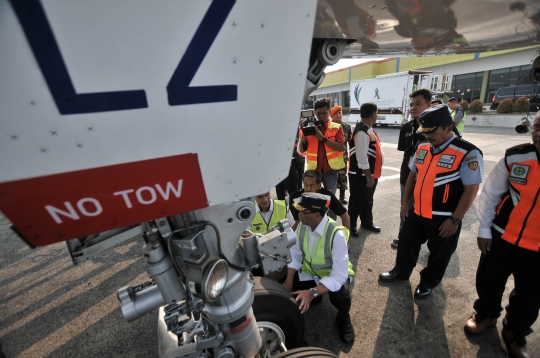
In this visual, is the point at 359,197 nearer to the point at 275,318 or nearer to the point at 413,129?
the point at 413,129

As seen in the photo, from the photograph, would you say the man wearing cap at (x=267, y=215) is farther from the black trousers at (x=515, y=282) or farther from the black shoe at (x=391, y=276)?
the black trousers at (x=515, y=282)

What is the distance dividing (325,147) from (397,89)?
45.0 feet

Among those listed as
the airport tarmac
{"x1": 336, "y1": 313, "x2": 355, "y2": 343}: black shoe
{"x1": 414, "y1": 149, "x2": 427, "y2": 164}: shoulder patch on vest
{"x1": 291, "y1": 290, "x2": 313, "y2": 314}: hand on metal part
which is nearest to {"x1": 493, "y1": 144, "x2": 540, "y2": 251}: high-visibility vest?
{"x1": 414, "y1": 149, "x2": 427, "y2": 164}: shoulder patch on vest

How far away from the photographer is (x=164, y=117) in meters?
0.68

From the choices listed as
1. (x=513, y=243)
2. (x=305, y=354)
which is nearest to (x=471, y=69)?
(x=513, y=243)

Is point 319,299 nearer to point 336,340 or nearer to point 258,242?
point 336,340

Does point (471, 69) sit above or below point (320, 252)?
above

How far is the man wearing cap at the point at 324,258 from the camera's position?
1946 mm

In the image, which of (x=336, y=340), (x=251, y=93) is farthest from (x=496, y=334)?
(x=251, y=93)

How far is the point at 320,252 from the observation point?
2.10m

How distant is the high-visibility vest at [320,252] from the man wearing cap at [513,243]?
104 cm

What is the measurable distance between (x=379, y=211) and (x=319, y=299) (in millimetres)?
2387

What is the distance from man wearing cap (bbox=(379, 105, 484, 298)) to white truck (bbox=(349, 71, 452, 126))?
13.8 m

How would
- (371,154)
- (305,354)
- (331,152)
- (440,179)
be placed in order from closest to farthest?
(305,354), (440,179), (371,154), (331,152)
